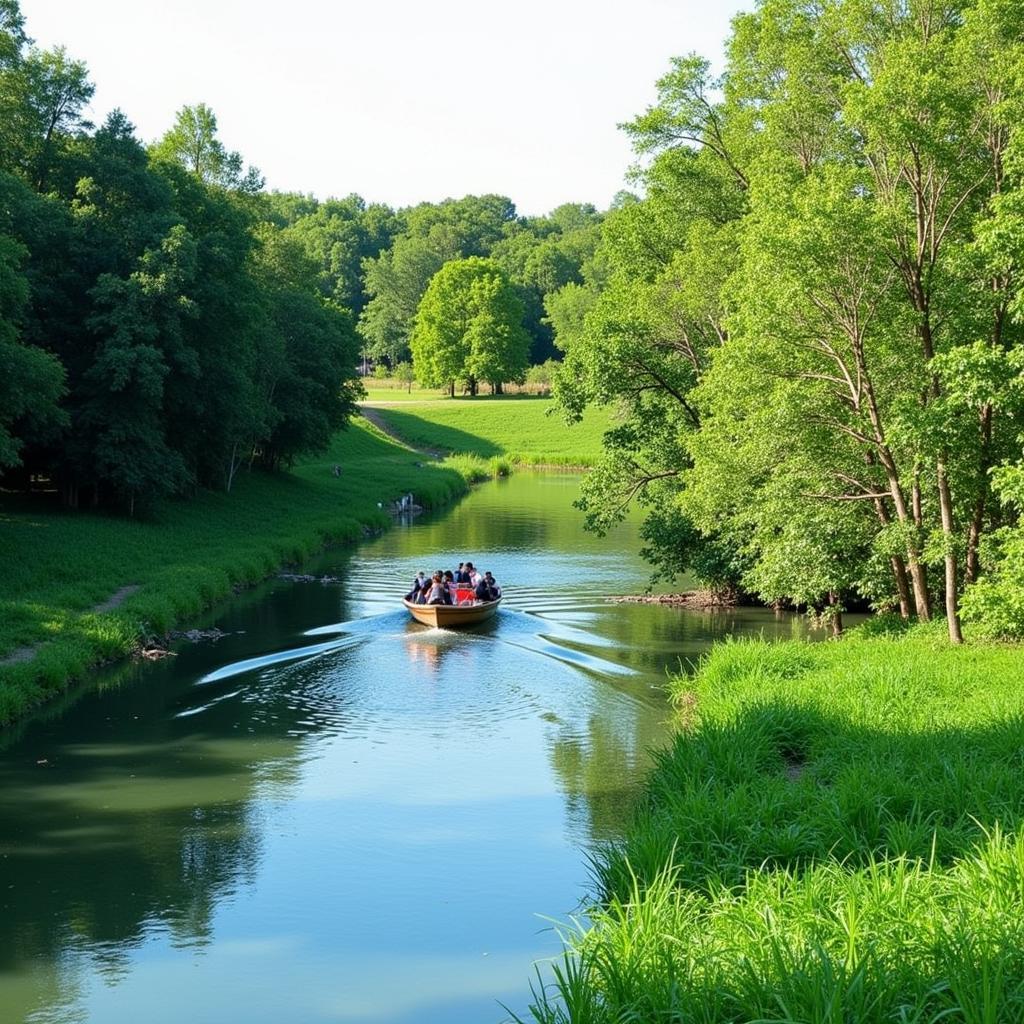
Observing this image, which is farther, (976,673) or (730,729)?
(976,673)

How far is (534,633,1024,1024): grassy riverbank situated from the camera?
24.5 feet

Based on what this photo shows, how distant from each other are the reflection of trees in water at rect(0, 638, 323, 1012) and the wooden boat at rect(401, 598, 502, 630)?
5697 mm

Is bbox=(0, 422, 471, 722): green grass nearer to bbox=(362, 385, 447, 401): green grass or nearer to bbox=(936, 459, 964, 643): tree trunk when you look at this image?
bbox=(936, 459, 964, 643): tree trunk

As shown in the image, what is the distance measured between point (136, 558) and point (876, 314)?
19.9 m

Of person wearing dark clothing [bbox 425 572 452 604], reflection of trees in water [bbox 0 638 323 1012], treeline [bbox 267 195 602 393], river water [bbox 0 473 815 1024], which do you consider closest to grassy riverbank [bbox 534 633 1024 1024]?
river water [bbox 0 473 815 1024]

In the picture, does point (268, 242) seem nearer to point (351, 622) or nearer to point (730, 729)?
point (351, 622)

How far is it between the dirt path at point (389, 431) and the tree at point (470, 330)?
48.6 ft

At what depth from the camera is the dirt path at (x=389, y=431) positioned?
79.2 m

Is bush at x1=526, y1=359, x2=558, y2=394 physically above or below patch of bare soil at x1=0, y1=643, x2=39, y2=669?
above

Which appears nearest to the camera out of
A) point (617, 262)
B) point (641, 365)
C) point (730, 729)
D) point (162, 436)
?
point (730, 729)

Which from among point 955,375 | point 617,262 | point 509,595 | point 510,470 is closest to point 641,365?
point 617,262

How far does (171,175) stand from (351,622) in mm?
20227

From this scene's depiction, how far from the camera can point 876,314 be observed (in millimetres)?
21547

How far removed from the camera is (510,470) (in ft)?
255
